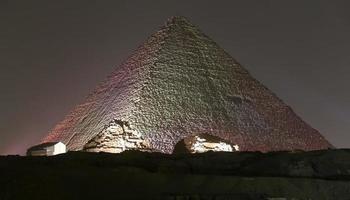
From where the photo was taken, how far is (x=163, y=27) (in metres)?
29.1

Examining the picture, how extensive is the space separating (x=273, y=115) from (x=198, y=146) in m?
6.34

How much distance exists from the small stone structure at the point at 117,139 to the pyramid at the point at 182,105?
4 centimetres

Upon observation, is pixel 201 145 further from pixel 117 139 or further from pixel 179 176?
pixel 179 176

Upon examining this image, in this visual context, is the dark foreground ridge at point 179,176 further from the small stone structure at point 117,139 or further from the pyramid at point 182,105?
the pyramid at point 182,105

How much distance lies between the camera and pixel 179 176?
12.3 metres

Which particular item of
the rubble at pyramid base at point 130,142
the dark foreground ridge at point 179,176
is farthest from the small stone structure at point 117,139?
the dark foreground ridge at point 179,176

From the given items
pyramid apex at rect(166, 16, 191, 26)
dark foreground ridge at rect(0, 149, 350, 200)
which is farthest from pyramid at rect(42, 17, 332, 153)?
dark foreground ridge at rect(0, 149, 350, 200)

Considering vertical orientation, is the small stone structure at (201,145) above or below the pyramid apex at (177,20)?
below

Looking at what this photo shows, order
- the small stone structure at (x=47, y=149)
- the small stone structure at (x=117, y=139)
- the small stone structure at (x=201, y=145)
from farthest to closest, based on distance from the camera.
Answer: the small stone structure at (x=47, y=149) → the small stone structure at (x=117, y=139) → the small stone structure at (x=201, y=145)

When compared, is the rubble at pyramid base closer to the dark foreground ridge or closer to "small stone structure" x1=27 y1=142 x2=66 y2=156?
"small stone structure" x1=27 y1=142 x2=66 y2=156

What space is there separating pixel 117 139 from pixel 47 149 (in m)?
2.57

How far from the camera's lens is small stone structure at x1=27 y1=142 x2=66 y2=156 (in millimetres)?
24961

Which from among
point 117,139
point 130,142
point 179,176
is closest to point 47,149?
point 117,139

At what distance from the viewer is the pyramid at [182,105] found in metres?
25.8
